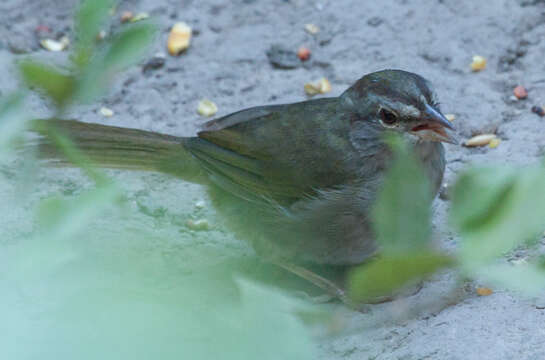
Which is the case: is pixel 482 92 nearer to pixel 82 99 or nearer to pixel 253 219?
pixel 253 219

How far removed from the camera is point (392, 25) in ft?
16.0

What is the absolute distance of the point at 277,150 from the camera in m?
3.50

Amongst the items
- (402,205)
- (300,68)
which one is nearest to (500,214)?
(402,205)

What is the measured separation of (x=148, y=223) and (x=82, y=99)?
294 centimetres

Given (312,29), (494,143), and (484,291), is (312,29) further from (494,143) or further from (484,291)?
(484,291)

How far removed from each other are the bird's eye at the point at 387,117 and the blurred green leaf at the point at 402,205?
103 inches

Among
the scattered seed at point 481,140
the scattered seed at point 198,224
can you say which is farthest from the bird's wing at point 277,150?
the scattered seed at point 481,140

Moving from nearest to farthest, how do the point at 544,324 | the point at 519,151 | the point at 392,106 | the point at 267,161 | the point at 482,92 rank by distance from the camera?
1. the point at 544,324
2. the point at 392,106
3. the point at 267,161
4. the point at 519,151
5. the point at 482,92

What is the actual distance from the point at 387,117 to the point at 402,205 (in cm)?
266

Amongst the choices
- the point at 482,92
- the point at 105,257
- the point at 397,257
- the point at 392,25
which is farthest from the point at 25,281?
the point at 392,25

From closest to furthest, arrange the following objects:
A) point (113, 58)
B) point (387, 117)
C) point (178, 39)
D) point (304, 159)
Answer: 1. point (113, 58)
2. point (387, 117)
3. point (304, 159)
4. point (178, 39)

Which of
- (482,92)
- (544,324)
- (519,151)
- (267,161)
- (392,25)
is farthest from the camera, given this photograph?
(392,25)

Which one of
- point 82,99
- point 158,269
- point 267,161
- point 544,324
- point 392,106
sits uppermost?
point 82,99

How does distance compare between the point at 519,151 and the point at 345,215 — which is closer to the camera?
the point at 345,215
